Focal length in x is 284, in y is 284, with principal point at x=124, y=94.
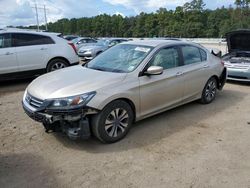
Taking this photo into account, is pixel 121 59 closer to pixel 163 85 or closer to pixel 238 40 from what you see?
pixel 163 85

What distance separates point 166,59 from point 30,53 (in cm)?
474

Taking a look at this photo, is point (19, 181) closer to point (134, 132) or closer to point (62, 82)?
point (62, 82)

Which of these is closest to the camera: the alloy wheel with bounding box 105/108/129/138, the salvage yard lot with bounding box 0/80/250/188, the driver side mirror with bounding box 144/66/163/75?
the salvage yard lot with bounding box 0/80/250/188

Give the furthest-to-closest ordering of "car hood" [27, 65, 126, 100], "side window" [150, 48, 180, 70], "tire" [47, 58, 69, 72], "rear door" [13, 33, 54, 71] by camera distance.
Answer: "tire" [47, 58, 69, 72] → "rear door" [13, 33, 54, 71] → "side window" [150, 48, 180, 70] → "car hood" [27, 65, 126, 100]

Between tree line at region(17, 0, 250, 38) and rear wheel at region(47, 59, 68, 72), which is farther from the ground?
tree line at region(17, 0, 250, 38)

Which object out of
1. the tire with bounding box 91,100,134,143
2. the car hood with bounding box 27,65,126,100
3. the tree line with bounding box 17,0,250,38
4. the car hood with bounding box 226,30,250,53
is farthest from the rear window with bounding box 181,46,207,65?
the tree line with bounding box 17,0,250,38

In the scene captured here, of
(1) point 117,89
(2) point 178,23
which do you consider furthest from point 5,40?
(2) point 178,23

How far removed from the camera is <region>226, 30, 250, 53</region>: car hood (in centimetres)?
897

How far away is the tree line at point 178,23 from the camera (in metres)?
77.7

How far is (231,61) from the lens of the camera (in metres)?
9.18

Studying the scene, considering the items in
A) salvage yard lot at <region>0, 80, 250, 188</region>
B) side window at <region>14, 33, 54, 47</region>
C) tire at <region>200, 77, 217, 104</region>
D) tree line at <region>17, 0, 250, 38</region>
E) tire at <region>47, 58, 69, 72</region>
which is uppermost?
tree line at <region>17, 0, 250, 38</region>

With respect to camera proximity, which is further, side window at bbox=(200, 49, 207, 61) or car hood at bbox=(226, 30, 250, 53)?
car hood at bbox=(226, 30, 250, 53)

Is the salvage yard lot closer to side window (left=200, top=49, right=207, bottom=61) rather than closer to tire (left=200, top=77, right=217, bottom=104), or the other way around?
tire (left=200, top=77, right=217, bottom=104)

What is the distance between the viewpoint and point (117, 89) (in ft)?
14.3
